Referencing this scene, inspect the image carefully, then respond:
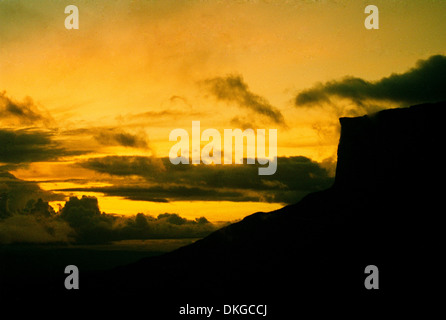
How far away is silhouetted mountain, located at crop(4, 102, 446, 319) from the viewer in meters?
70.2

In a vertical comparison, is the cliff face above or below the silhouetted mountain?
above

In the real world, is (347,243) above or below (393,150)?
below

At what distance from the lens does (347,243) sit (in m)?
79.9

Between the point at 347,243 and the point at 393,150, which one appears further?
the point at 393,150

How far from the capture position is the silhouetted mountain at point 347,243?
70250mm

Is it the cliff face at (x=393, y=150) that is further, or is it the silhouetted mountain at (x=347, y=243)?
the cliff face at (x=393, y=150)

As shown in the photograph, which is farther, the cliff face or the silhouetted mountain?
the cliff face

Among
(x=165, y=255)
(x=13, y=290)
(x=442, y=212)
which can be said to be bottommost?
(x=13, y=290)

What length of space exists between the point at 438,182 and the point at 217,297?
34.4 m

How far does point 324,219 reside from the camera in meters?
91.1

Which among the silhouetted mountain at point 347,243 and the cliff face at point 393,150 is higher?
the cliff face at point 393,150
